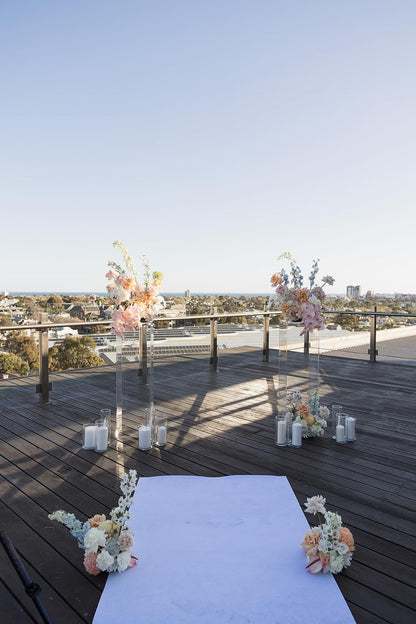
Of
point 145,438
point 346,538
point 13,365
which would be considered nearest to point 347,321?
point 145,438

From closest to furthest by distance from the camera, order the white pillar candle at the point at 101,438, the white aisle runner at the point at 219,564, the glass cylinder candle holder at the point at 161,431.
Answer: the white aisle runner at the point at 219,564 < the white pillar candle at the point at 101,438 < the glass cylinder candle holder at the point at 161,431

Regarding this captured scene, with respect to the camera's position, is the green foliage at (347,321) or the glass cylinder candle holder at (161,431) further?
the green foliage at (347,321)

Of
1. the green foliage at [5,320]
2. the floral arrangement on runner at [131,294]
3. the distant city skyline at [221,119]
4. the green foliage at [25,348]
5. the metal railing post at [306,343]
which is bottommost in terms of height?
the green foliage at [25,348]

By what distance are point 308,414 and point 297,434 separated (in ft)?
0.91

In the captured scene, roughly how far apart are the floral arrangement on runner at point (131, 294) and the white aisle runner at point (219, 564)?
1.28 meters

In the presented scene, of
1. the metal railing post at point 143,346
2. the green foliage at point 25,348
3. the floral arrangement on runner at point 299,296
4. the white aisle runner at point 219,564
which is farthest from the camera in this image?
the green foliage at point 25,348

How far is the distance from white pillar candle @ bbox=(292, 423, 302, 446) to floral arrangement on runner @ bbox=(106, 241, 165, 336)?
4.71 feet

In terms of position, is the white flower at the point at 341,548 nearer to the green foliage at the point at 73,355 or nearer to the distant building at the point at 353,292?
the green foliage at the point at 73,355

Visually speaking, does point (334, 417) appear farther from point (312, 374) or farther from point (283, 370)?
point (283, 370)

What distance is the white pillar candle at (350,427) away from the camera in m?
3.29

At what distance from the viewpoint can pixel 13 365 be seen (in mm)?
4742

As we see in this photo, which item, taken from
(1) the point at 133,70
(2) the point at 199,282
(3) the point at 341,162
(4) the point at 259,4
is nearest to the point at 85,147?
(1) the point at 133,70

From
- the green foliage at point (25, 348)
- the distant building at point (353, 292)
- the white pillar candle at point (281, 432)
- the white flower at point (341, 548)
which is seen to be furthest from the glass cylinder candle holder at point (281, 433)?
the distant building at point (353, 292)

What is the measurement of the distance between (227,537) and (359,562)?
600 mm
